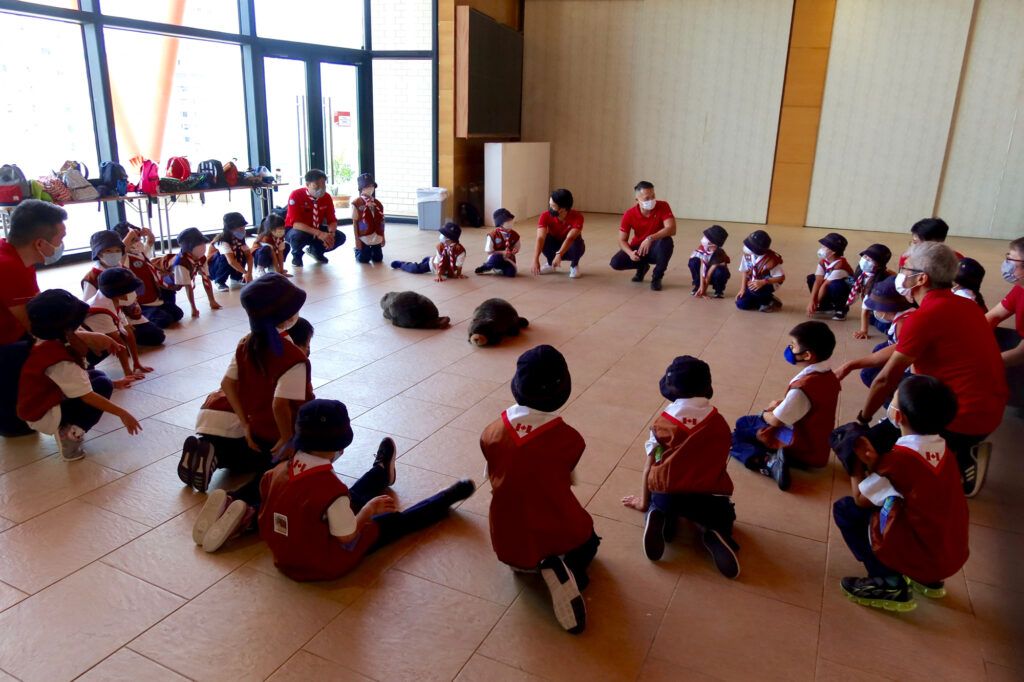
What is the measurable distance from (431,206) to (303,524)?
27.1 ft

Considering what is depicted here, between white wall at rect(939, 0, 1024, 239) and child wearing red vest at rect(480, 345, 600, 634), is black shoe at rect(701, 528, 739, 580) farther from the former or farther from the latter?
white wall at rect(939, 0, 1024, 239)

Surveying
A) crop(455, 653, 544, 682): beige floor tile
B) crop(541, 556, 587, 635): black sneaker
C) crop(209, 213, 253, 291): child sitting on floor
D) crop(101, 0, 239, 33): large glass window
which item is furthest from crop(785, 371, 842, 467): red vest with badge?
crop(101, 0, 239, 33): large glass window

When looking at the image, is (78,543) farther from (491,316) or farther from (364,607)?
(491,316)

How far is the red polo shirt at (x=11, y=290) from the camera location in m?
3.26

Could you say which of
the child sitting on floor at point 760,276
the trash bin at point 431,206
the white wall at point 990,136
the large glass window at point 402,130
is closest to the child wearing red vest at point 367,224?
the trash bin at point 431,206

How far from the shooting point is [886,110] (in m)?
10.7

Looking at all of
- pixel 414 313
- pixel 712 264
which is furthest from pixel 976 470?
pixel 712 264

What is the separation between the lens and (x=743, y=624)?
217 centimetres

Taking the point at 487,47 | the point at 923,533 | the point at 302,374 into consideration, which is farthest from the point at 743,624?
the point at 487,47

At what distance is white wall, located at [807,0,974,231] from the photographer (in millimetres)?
10266

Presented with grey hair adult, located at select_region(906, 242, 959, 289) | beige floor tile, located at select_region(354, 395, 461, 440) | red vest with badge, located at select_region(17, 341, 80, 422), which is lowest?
beige floor tile, located at select_region(354, 395, 461, 440)

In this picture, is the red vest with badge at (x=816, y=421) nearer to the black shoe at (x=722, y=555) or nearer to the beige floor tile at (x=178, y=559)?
the black shoe at (x=722, y=555)

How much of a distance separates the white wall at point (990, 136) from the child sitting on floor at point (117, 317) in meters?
11.2

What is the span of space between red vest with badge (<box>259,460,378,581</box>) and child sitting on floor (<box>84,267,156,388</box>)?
2.17 meters
